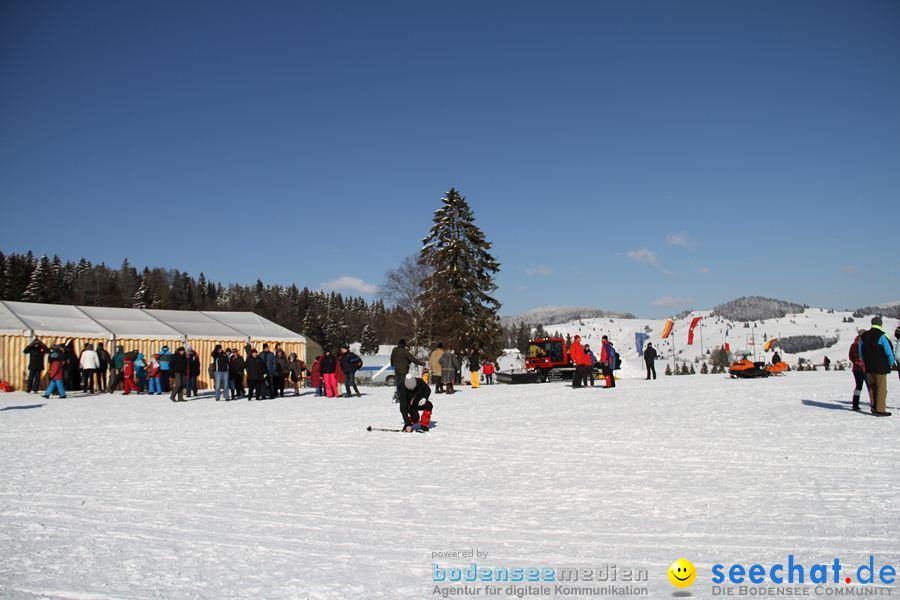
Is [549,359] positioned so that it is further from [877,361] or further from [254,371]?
[877,361]

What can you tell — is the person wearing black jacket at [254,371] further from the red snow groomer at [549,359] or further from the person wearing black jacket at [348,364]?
the red snow groomer at [549,359]

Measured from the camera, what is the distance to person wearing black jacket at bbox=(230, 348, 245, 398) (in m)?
20.3

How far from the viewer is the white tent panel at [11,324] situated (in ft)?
77.6

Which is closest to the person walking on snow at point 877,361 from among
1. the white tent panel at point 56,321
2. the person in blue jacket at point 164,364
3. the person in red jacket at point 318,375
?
the person in red jacket at point 318,375

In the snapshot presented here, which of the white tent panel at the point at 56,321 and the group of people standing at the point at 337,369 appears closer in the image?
the group of people standing at the point at 337,369

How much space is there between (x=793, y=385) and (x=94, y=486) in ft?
63.9

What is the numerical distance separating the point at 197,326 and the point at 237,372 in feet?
36.6

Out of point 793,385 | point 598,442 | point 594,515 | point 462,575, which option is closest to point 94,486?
point 462,575

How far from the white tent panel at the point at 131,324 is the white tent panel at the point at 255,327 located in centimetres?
367

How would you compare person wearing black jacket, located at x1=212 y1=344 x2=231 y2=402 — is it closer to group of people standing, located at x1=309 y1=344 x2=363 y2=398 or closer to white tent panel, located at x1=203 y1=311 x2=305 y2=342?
group of people standing, located at x1=309 y1=344 x2=363 y2=398

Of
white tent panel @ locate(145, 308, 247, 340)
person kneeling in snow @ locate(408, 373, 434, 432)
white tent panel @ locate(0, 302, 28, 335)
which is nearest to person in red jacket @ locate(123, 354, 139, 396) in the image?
white tent panel @ locate(0, 302, 28, 335)

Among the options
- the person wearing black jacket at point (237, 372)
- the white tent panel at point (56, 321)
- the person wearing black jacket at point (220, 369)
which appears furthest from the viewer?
the white tent panel at point (56, 321)

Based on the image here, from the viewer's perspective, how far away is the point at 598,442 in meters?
10.1

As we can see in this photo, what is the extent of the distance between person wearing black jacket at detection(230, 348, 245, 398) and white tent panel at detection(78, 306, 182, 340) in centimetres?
835
